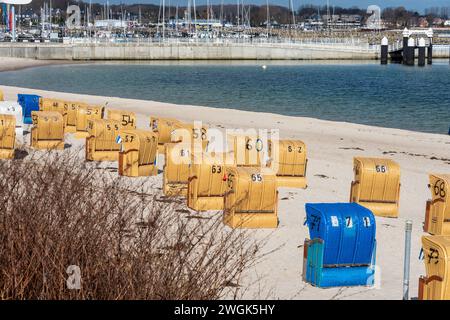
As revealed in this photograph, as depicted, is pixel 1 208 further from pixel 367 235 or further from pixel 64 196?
pixel 367 235

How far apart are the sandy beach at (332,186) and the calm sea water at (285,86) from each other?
32.8ft

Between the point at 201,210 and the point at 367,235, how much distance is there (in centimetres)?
525

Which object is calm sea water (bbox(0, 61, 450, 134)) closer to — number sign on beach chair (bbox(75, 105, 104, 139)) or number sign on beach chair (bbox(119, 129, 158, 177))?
number sign on beach chair (bbox(75, 105, 104, 139))

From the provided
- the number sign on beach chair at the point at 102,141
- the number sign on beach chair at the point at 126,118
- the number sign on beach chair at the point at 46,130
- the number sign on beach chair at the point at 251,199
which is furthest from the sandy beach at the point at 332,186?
the number sign on beach chair at the point at 46,130

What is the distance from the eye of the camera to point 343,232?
12.0 meters

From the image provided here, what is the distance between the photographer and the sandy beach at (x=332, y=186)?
1207cm

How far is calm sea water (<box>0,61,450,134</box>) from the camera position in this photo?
185 ft

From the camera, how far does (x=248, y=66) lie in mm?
119750

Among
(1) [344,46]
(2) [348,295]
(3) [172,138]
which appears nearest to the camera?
(2) [348,295]

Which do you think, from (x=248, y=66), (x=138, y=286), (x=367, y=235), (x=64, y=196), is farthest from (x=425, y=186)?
(x=248, y=66)

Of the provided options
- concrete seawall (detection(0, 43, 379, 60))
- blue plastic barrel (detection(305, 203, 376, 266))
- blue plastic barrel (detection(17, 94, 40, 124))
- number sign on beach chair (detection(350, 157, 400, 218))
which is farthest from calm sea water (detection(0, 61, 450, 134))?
blue plastic barrel (detection(305, 203, 376, 266))

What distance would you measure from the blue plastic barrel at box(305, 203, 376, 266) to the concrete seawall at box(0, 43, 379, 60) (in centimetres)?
10452

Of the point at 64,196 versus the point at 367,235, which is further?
the point at 367,235

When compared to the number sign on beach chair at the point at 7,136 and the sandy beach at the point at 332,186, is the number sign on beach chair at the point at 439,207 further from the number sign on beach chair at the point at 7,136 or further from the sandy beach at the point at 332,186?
the number sign on beach chair at the point at 7,136
